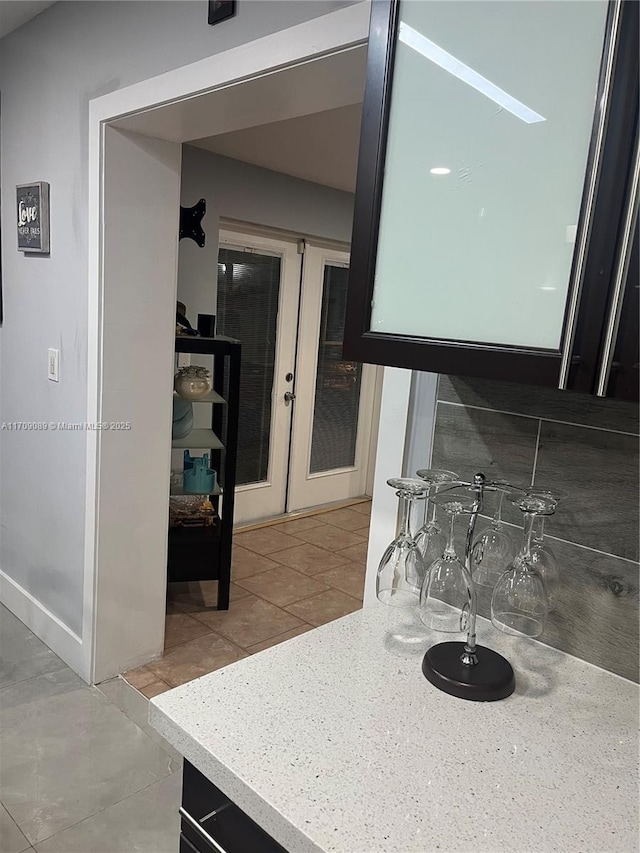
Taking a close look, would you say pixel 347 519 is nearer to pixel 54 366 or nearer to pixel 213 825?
pixel 54 366

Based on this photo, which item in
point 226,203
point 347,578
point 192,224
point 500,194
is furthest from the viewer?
point 226,203

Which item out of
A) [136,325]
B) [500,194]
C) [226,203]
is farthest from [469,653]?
[226,203]

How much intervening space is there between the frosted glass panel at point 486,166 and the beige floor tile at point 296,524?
352 centimetres

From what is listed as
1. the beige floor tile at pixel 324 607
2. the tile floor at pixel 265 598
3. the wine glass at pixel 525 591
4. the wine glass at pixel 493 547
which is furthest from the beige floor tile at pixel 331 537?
the wine glass at pixel 525 591

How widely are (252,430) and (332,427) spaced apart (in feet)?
2.64

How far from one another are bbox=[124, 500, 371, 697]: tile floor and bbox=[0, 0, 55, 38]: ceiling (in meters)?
2.51

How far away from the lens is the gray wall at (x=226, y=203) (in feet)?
12.0

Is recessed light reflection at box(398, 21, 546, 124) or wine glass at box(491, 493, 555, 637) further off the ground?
recessed light reflection at box(398, 21, 546, 124)

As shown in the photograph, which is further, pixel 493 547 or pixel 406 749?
pixel 493 547

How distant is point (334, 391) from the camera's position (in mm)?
5000

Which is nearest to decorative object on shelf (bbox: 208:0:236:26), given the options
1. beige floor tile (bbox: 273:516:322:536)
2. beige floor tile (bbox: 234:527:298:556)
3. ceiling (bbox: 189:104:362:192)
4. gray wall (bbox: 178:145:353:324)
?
ceiling (bbox: 189:104:362:192)

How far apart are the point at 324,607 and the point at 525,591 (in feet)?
7.75

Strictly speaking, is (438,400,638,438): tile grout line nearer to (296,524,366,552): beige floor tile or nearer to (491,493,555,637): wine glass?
(491,493,555,637): wine glass

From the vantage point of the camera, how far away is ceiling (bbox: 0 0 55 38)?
2289mm
